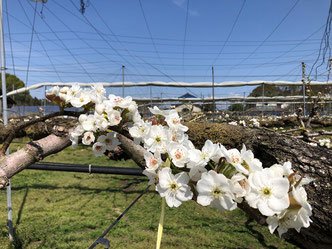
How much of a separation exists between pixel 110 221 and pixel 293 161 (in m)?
3.11

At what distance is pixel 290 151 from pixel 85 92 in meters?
1.07

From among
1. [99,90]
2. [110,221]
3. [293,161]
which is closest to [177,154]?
[99,90]

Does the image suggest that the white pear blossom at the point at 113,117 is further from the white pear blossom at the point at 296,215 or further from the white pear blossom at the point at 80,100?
the white pear blossom at the point at 296,215

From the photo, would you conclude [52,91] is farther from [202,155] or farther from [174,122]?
[202,155]

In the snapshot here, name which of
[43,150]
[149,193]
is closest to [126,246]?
[149,193]

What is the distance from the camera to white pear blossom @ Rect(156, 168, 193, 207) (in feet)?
1.73

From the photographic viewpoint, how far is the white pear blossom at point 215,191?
472 mm

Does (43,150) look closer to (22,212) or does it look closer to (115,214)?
(115,214)

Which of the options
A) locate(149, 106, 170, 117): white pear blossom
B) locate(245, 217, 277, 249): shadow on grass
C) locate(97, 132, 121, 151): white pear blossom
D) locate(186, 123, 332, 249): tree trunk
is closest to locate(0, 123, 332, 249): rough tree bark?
locate(186, 123, 332, 249): tree trunk

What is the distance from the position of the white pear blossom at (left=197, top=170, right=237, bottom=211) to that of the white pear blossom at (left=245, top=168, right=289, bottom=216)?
0.13ft

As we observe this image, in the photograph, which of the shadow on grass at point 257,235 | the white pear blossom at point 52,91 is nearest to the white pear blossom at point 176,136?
the white pear blossom at point 52,91

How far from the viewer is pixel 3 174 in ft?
2.54

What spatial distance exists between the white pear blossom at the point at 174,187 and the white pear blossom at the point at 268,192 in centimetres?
14

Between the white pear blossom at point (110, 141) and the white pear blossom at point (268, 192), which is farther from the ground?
the white pear blossom at point (110, 141)
